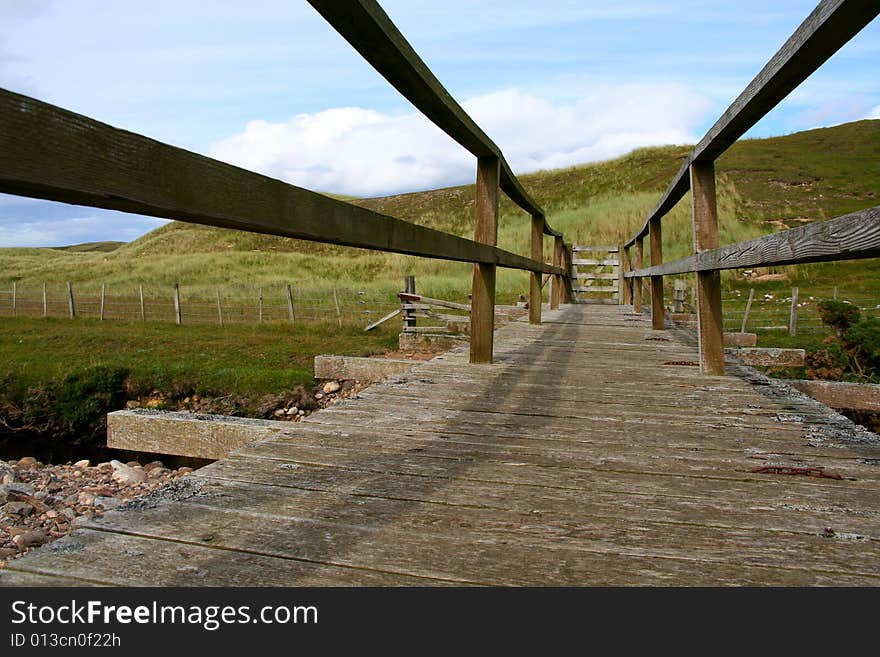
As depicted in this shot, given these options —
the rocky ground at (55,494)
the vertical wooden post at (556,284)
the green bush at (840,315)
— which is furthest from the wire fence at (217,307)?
the green bush at (840,315)

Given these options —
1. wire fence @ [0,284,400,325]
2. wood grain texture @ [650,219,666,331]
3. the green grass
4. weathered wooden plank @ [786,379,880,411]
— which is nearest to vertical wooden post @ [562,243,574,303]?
the green grass

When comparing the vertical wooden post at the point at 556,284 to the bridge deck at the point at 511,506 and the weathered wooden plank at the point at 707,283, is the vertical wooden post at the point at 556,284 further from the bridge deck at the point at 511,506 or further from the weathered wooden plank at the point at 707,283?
the bridge deck at the point at 511,506

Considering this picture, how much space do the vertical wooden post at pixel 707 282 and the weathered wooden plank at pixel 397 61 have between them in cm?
142

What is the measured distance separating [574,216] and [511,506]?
27692 millimetres

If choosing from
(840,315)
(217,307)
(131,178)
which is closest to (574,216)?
(217,307)

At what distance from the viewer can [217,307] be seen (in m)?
19.9

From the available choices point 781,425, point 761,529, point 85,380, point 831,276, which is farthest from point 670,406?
Answer: point 831,276

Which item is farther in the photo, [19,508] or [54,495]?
[54,495]

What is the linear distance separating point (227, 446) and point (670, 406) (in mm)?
2025

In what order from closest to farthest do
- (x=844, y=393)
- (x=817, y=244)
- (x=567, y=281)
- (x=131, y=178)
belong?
(x=131, y=178) → (x=817, y=244) → (x=844, y=393) → (x=567, y=281)

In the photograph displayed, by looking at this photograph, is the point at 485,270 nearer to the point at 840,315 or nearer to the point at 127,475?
the point at 127,475
